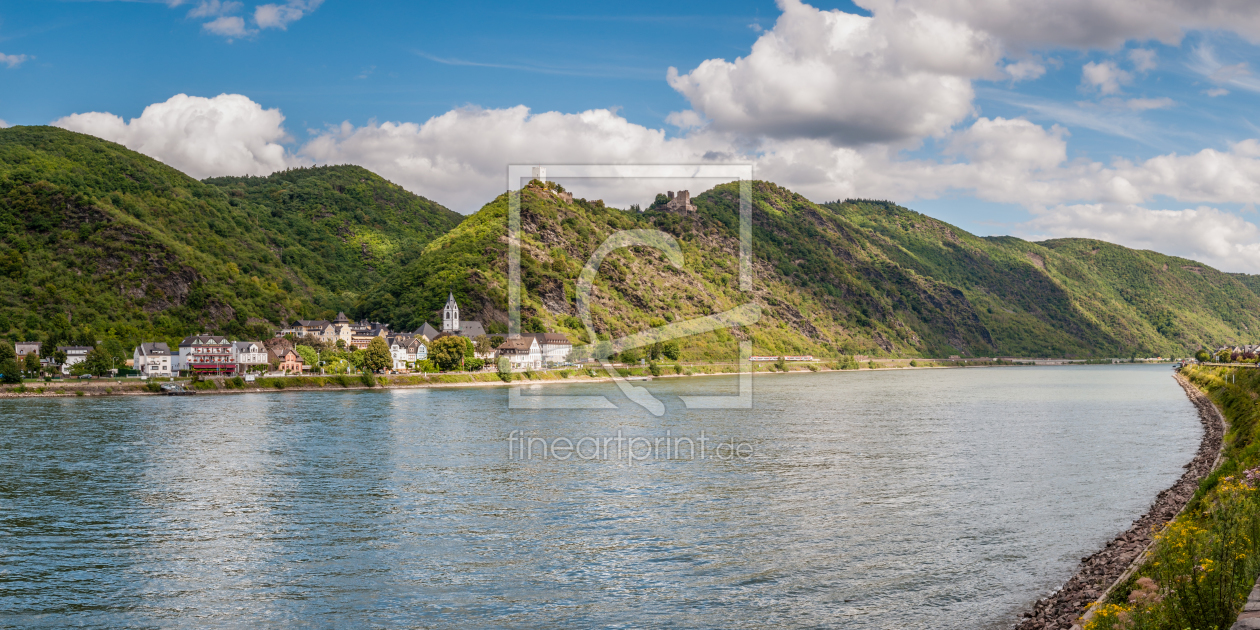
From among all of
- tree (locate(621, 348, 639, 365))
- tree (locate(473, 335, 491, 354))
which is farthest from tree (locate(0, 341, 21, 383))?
tree (locate(621, 348, 639, 365))

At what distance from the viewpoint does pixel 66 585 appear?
67.5 feet

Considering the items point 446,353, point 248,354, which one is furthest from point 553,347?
point 248,354

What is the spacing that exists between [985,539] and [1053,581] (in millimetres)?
4254

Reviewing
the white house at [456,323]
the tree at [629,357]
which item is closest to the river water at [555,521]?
the tree at [629,357]

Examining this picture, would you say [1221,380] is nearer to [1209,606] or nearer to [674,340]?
[1209,606]

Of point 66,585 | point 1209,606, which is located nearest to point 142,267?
point 66,585

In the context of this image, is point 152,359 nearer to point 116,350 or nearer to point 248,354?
point 116,350

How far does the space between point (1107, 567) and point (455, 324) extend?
128 meters

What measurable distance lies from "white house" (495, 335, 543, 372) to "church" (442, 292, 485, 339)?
35.3 ft

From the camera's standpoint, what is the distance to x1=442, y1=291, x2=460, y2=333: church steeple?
14174cm

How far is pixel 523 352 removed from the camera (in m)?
128

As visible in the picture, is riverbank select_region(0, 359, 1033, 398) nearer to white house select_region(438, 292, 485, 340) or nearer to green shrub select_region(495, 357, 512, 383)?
green shrub select_region(495, 357, 512, 383)

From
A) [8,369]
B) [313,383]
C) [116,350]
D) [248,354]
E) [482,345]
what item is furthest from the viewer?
[482,345]

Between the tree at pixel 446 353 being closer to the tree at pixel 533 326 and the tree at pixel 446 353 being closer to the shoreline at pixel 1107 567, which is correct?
the tree at pixel 533 326
